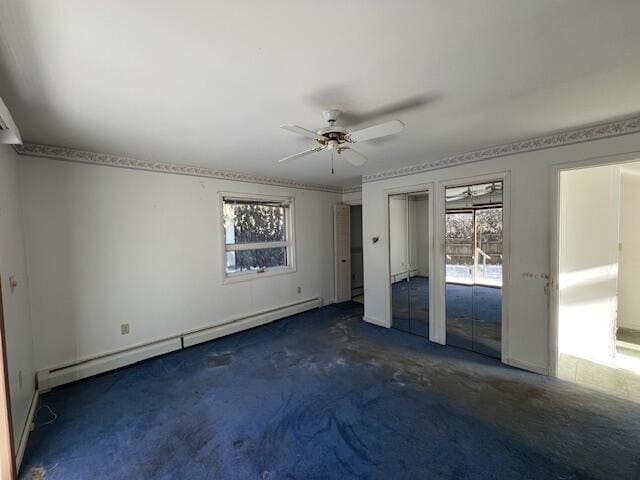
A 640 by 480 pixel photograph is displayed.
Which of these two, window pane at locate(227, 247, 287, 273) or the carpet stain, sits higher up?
window pane at locate(227, 247, 287, 273)

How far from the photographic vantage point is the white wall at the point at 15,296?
6.12 feet

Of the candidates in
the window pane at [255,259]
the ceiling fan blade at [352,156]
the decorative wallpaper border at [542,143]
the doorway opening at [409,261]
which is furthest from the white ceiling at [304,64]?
the window pane at [255,259]

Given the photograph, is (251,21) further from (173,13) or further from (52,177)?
(52,177)

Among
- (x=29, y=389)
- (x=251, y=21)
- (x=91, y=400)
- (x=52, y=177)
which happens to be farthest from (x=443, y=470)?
(x=52, y=177)

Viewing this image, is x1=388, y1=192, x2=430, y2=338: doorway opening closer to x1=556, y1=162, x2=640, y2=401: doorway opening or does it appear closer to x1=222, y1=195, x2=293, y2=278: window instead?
x1=556, y1=162, x2=640, y2=401: doorway opening

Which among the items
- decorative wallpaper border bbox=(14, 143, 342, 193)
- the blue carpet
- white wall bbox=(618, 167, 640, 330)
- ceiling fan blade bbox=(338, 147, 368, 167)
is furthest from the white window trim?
white wall bbox=(618, 167, 640, 330)

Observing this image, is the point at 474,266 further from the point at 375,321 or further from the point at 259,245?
the point at 259,245

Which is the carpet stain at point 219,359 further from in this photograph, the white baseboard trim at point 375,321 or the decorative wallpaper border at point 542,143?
the decorative wallpaper border at point 542,143

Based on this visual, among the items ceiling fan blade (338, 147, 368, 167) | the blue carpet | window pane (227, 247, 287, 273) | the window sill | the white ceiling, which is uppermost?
the white ceiling

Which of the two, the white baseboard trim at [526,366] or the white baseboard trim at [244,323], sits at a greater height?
the white baseboard trim at [244,323]

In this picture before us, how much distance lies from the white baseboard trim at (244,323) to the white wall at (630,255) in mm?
4579

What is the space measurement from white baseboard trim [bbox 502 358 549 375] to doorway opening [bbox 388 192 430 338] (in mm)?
→ 976

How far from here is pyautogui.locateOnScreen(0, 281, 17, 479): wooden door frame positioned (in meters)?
1.59

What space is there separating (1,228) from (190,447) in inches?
78.7
